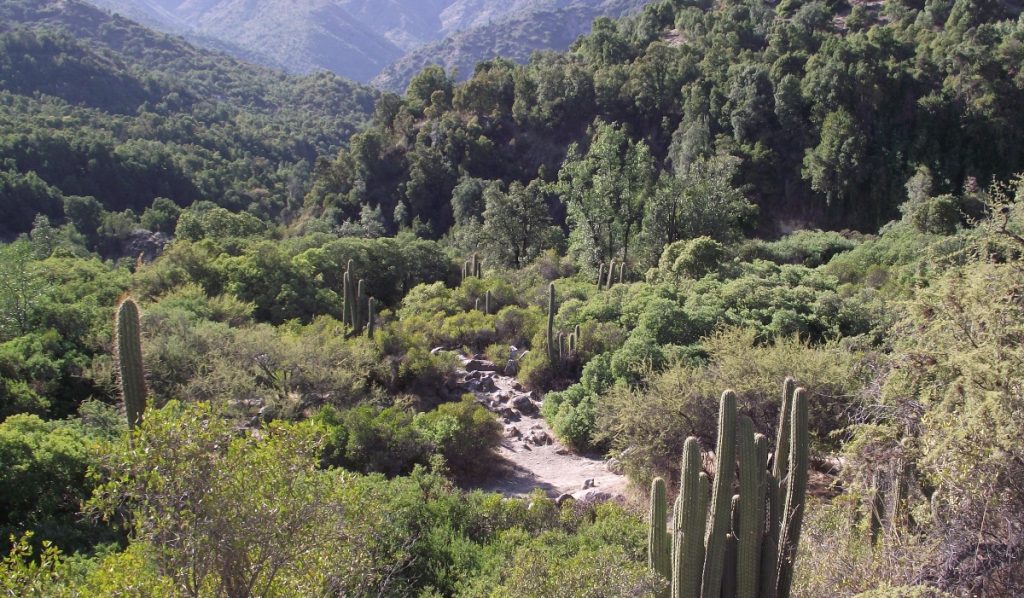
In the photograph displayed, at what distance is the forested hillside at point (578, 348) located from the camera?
5988 mm

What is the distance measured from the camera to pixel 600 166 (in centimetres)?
2988

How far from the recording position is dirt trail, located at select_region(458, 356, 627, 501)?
527 inches

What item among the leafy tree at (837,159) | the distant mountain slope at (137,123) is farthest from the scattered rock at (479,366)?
the distant mountain slope at (137,123)

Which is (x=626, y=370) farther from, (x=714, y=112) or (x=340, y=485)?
(x=714, y=112)

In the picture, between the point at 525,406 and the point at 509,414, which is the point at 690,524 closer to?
the point at 509,414

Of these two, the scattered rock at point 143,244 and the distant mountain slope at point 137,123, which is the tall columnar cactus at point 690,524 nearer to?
the scattered rock at point 143,244

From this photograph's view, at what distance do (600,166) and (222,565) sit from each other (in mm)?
26691

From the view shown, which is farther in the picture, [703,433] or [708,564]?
[703,433]

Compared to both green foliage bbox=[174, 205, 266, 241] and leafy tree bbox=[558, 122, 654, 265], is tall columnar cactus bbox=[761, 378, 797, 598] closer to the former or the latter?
leafy tree bbox=[558, 122, 654, 265]

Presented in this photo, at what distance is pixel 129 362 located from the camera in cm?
934

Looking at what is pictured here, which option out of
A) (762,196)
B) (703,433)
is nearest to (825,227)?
(762,196)

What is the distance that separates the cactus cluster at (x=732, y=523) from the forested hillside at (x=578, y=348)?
0.04 metres

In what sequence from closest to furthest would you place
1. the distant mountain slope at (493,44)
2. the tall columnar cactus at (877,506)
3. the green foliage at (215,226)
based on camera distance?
the tall columnar cactus at (877,506) → the green foliage at (215,226) → the distant mountain slope at (493,44)

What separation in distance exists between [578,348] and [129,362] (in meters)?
12.2
